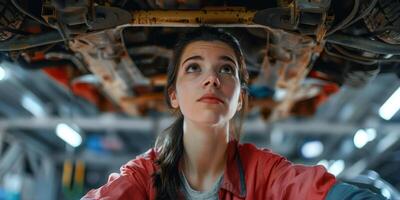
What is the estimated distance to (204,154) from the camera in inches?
78.6

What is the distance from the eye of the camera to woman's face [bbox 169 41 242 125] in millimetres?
1851

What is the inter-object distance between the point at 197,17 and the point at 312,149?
531 cm

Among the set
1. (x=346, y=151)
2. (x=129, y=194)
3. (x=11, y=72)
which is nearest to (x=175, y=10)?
(x=129, y=194)

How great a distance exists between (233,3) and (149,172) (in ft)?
2.49

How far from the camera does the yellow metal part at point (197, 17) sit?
6.65ft

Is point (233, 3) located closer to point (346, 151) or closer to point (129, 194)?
point (129, 194)

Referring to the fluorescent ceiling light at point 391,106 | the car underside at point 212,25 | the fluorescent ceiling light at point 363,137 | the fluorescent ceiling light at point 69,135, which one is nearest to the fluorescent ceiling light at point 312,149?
the fluorescent ceiling light at point 363,137

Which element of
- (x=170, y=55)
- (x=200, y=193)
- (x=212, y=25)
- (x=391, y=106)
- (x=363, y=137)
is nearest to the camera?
(x=200, y=193)

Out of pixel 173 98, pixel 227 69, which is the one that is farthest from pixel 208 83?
pixel 173 98

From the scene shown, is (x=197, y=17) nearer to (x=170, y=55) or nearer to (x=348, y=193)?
(x=170, y=55)

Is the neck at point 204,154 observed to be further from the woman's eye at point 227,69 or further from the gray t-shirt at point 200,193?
the woman's eye at point 227,69

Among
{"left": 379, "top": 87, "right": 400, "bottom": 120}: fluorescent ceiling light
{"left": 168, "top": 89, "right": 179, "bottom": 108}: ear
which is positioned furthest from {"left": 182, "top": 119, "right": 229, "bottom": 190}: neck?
{"left": 379, "top": 87, "right": 400, "bottom": 120}: fluorescent ceiling light

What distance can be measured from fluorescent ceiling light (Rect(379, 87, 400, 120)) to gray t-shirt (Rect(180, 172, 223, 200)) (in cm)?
261

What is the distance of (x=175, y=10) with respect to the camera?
6.77ft
